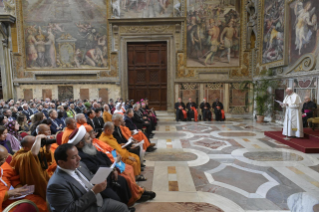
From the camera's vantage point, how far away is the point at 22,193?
2291 mm

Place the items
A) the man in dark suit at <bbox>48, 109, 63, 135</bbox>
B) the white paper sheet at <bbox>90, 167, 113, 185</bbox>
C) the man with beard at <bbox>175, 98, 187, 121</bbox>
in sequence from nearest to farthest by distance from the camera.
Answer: the white paper sheet at <bbox>90, 167, 113, 185</bbox> < the man in dark suit at <bbox>48, 109, 63, 135</bbox> < the man with beard at <bbox>175, 98, 187, 121</bbox>

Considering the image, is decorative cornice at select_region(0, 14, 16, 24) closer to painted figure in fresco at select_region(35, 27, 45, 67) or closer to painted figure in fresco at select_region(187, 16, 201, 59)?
painted figure in fresco at select_region(35, 27, 45, 67)

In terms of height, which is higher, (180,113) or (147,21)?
(147,21)

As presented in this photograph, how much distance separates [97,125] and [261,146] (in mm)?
4923

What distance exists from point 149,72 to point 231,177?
10.8 meters

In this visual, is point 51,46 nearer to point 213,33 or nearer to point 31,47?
point 31,47

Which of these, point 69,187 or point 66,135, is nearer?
point 69,187

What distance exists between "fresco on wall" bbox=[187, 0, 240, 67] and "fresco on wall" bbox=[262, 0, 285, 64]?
2.16 metres

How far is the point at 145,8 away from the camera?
13250mm

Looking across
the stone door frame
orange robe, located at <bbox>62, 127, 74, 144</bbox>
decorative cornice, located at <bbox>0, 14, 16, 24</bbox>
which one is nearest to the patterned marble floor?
orange robe, located at <bbox>62, 127, 74, 144</bbox>

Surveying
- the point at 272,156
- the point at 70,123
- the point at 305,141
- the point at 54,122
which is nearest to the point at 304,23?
the point at 305,141

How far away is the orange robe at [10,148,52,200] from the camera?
8.10 ft

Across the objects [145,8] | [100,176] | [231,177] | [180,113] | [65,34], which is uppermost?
[145,8]

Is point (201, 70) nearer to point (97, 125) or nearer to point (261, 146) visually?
point (261, 146)
